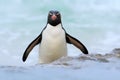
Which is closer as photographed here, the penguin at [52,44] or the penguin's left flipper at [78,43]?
the penguin at [52,44]

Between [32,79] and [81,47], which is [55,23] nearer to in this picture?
[81,47]

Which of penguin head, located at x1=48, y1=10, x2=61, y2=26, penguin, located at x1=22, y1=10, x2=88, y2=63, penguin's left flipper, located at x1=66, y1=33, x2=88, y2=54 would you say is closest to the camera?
penguin, located at x1=22, y1=10, x2=88, y2=63

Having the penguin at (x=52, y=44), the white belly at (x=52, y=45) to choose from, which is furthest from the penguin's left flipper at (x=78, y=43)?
the white belly at (x=52, y=45)

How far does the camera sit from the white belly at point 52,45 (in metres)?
8.83

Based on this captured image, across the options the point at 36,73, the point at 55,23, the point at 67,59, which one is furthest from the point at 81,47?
the point at 36,73

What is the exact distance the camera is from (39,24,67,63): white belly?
883cm

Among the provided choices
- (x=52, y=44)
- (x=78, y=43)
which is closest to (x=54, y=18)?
(x=52, y=44)

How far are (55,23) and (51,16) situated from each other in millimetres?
193

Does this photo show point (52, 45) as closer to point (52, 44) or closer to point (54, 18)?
point (52, 44)

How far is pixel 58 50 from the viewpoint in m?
8.84

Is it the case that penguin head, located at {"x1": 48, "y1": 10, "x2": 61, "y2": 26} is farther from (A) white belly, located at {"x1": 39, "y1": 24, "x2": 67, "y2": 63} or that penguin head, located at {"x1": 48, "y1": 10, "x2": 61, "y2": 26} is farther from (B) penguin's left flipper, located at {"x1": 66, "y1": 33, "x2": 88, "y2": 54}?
(B) penguin's left flipper, located at {"x1": 66, "y1": 33, "x2": 88, "y2": 54}

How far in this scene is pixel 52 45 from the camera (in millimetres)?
8836

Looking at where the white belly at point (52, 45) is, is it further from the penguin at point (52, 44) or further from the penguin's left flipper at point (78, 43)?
the penguin's left flipper at point (78, 43)

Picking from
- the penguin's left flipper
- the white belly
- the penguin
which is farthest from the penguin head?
the penguin's left flipper
